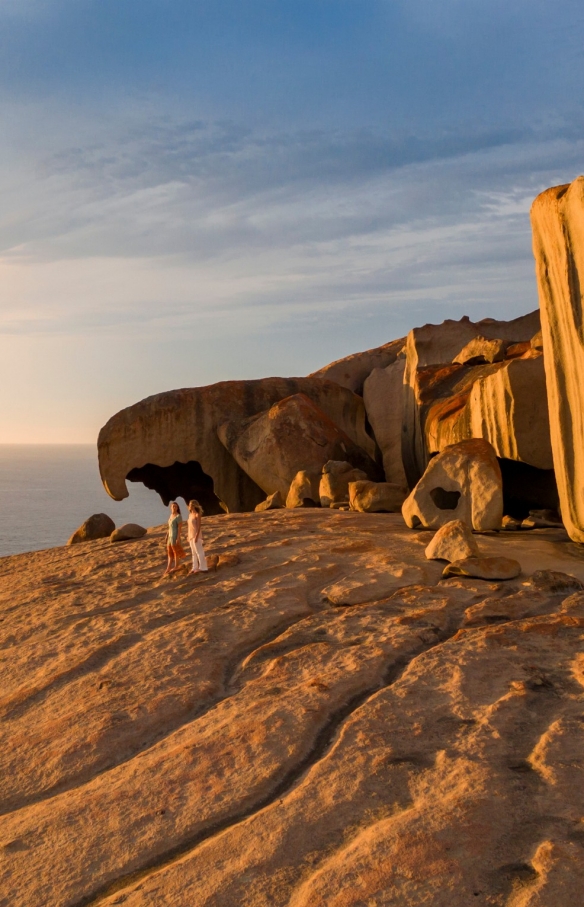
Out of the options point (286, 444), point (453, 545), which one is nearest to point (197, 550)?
point (453, 545)

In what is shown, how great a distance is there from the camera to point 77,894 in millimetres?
3021

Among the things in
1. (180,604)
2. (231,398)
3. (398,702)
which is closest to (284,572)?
(180,604)

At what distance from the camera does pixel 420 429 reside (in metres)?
12.8

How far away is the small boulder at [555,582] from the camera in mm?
6105

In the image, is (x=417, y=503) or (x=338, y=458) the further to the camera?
(x=338, y=458)

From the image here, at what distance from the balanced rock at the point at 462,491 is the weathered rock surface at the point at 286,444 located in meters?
4.99

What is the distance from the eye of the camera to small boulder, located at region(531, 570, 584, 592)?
611 centimetres

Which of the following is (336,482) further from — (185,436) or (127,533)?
(185,436)

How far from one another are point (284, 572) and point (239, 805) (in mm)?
3660

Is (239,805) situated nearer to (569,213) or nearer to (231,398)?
(569,213)

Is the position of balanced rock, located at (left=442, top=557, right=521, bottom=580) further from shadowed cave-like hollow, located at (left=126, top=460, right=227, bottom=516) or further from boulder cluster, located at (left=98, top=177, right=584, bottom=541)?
shadowed cave-like hollow, located at (left=126, top=460, right=227, bottom=516)

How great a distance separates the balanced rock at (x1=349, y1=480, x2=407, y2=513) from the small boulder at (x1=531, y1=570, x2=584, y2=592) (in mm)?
4287

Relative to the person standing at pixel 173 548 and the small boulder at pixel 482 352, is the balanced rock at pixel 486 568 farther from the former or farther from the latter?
the small boulder at pixel 482 352

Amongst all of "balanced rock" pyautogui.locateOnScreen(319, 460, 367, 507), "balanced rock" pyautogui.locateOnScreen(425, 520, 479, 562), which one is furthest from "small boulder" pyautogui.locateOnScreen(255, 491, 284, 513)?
"balanced rock" pyautogui.locateOnScreen(425, 520, 479, 562)
